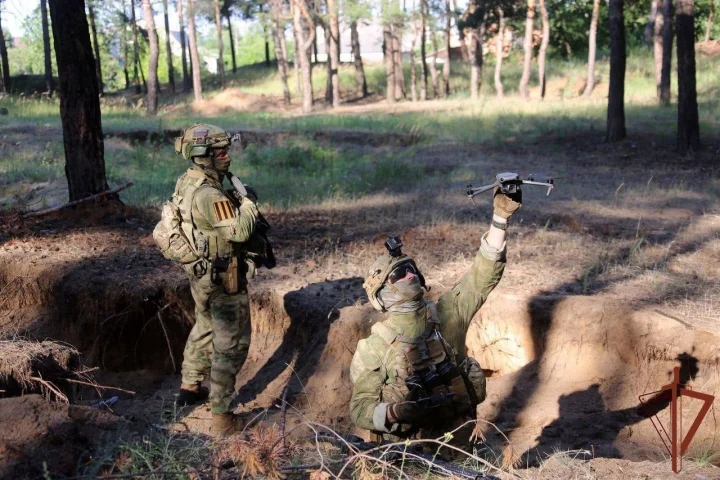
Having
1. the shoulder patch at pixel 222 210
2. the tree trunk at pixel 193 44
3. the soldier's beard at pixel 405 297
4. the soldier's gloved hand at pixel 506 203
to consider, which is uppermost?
the tree trunk at pixel 193 44

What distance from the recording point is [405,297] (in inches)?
135

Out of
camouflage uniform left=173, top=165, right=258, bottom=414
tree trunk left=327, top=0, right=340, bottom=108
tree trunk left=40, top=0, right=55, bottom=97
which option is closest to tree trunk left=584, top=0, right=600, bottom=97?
tree trunk left=327, top=0, right=340, bottom=108

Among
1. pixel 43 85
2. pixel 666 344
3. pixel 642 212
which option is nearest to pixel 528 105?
pixel 642 212

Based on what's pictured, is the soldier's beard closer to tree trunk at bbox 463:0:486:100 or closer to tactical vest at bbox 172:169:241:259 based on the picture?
tactical vest at bbox 172:169:241:259

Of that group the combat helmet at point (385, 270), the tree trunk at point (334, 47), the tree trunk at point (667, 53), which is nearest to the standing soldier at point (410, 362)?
the combat helmet at point (385, 270)

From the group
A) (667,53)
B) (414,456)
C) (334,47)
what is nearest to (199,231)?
(414,456)

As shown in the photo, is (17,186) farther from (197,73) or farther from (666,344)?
(197,73)

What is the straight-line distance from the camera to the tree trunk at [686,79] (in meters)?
13.9

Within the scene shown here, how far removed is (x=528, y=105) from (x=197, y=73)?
1828 cm

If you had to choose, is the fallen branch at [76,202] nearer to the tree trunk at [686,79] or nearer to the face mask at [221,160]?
the face mask at [221,160]

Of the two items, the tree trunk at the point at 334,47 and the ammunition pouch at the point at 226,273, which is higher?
the tree trunk at the point at 334,47

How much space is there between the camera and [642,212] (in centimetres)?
973

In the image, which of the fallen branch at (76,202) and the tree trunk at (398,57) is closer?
the fallen branch at (76,202)

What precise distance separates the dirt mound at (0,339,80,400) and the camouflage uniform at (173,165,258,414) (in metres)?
0.95
